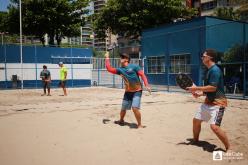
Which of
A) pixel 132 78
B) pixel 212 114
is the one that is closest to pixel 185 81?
pixel 212 114

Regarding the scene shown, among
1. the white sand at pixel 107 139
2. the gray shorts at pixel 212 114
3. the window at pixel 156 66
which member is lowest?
the white sand at pixel 107 139

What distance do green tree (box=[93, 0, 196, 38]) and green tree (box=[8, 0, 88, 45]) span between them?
3057mm

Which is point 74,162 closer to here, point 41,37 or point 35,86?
point 35,86

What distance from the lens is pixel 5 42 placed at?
2948 centimetres

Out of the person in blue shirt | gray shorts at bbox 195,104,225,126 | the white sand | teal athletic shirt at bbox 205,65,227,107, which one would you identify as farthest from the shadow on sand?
teal athletic shirt at bbox 205,65,227,107

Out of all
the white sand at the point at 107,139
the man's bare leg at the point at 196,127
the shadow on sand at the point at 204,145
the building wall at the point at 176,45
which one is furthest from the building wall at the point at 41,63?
the man's bare leg at the point at 196,127

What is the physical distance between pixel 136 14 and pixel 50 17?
960 centimetres

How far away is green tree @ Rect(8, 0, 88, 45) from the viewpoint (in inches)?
1416

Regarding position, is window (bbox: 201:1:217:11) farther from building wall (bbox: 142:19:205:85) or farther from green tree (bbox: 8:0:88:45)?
building wall (bbox: 142:19:205:85)

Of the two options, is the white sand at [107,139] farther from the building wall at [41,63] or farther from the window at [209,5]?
the window at [209,5]

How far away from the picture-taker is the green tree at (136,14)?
3919 cm

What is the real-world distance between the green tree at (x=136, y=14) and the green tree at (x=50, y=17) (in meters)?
3.06

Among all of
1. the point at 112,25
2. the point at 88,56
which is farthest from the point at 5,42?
the point at 112,25

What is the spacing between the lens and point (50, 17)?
36.4 meters
